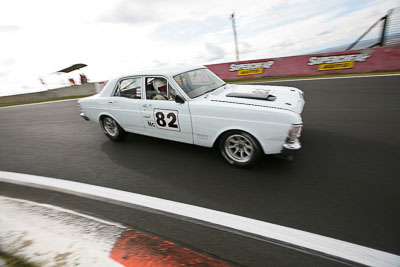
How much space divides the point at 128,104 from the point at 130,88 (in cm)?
31

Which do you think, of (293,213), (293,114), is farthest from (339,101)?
(293,213)

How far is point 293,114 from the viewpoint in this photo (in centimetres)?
267

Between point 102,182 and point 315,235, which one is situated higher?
point 102,182

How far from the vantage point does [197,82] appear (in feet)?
12.2

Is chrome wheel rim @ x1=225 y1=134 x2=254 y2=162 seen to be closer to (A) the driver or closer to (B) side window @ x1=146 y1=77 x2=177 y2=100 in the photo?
(B) side window @ x1=146 y1=77 x2=177 y2=100

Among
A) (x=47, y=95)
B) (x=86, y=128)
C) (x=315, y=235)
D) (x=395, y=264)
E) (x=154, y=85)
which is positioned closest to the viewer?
(x=395, y=264)

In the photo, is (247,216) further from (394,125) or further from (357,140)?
(394,125)

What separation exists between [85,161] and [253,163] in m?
3.01

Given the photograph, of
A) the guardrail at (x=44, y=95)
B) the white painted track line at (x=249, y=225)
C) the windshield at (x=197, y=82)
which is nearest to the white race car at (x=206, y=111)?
the windshield at (x=197, y=82)

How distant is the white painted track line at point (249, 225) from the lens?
1.73m

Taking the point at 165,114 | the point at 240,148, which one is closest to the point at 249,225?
the point at 240,148

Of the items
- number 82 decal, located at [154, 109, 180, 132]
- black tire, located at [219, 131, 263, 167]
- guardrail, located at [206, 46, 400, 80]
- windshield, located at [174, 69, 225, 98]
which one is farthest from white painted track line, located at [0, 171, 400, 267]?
guardrail, located at [206, 46, 400, 80]

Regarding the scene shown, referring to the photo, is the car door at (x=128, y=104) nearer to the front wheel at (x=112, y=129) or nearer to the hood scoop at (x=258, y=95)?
the front wheel at (x=112, y=129)

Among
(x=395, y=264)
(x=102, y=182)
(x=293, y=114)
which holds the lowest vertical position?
(x=395, y=264)
